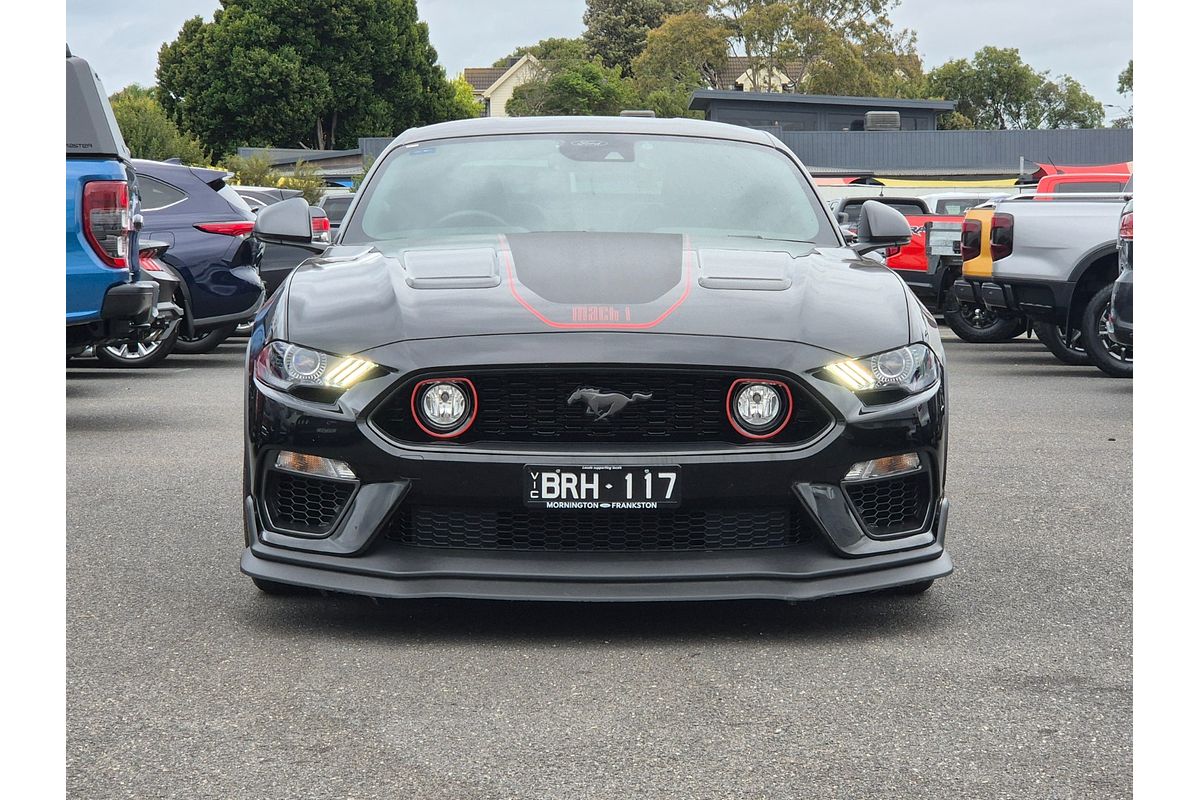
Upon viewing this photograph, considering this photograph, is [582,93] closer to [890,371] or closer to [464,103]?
[464,103]

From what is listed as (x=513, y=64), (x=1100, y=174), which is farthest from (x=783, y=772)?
(x=513, y=64)

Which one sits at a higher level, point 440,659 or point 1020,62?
point 1020,62

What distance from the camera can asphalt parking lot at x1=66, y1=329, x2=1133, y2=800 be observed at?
3.27 metres

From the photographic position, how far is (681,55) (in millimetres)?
81938

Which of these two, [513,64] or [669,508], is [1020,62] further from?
[669,508]

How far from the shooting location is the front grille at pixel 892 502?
14.3 ft

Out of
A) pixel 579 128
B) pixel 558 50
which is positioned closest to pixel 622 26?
pixel 558 50

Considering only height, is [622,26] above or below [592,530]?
above

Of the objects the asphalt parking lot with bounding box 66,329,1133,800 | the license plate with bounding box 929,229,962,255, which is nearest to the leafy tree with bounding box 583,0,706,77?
the license plate with bounding box 929,229,962,255

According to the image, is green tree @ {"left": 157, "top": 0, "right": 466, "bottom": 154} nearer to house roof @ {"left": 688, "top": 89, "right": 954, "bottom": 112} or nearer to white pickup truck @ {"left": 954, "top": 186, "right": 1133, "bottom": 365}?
house roof @ {"left": 688, "top": 89, "right": 954, "bottom": 112}

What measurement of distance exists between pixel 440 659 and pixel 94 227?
5.02 metres

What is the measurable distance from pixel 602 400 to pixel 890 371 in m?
0.80

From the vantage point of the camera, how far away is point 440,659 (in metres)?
4.16

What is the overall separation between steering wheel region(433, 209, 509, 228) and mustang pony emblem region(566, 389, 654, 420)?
143 cm
